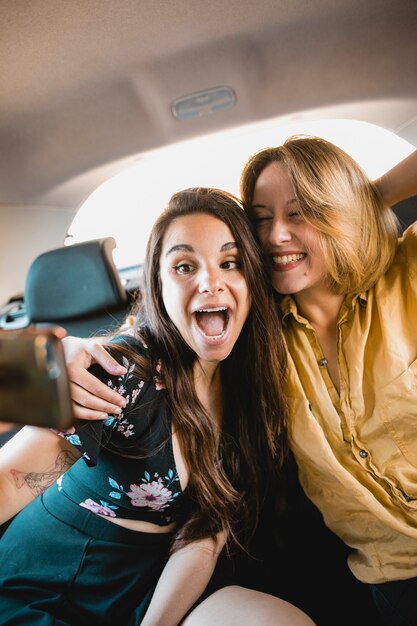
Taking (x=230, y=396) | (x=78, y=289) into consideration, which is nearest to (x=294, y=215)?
(x=230, y=396)

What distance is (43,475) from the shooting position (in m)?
1.06

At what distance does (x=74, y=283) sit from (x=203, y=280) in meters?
1.28

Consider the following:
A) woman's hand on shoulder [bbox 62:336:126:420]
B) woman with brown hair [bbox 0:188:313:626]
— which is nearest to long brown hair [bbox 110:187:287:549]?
woman with brown hair [bbox 0:188:313:626]

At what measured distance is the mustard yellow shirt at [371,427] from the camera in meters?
1.18

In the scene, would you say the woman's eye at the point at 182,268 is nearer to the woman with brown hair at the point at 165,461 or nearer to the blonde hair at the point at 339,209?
the woman with brown hair at the point at 165,461

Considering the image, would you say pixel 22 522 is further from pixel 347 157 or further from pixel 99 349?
pixel 347 157

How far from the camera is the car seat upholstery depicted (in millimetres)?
2182

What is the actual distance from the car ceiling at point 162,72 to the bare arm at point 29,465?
4.72 feet

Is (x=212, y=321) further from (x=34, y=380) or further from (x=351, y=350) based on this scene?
(x=34, y=380)

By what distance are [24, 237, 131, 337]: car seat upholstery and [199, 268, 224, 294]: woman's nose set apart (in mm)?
1117

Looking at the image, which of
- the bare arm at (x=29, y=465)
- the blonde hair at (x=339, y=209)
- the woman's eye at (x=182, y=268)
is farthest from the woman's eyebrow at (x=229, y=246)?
the bare arm at (x=29, y=465)

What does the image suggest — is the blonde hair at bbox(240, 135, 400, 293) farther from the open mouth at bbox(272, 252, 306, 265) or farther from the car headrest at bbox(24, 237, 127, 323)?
the car headrest at bbox(24, 237, 127, 323)

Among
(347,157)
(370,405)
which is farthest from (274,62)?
(370,405)

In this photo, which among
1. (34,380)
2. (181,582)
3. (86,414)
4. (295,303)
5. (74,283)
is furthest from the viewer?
(74,283)
